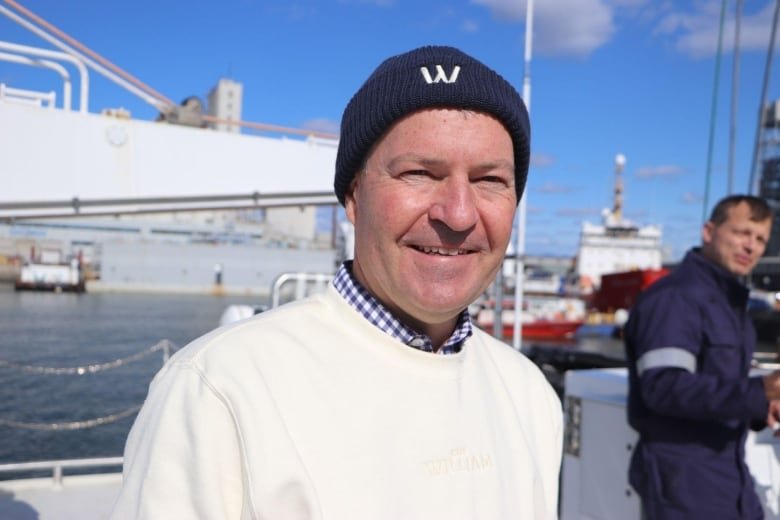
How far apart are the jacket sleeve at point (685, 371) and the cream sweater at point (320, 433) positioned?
1.26m

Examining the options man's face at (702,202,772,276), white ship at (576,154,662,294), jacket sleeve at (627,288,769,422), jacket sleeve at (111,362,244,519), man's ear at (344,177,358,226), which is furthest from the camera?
white ship at (576,154,662,294)

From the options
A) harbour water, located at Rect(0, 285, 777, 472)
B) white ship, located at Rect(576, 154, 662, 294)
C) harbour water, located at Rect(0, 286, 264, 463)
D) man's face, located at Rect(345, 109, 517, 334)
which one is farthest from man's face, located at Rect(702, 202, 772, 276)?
white ship, located at Rect(576, 154, 662, 294)

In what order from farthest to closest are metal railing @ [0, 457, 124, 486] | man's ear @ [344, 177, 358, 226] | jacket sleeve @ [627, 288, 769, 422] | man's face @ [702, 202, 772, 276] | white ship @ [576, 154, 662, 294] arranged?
1. white ship @ [576, 154, 662, 294]
2. metal railing @ [0, 457, 124, 486]
3. man's face @ [702, 202, 772, 276]
4. jacket sleeve @ [627, 288, 769, 422]
5. man's ear @ [344, 177, 358, 226]

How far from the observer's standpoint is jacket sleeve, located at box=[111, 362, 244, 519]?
3.01 feet

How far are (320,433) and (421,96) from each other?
572 millimetres

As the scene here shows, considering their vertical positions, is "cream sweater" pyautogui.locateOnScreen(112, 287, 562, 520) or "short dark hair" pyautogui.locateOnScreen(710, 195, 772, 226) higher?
"short dark hair" pyautogui.locateOnScreen(710, 195, 772, 226)

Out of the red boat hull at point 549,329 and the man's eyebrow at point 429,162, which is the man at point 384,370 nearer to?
the man's eyebrow at point 429,162

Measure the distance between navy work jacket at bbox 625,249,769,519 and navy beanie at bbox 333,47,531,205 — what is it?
1.53 metres

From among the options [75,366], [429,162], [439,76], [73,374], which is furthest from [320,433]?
[75,366]

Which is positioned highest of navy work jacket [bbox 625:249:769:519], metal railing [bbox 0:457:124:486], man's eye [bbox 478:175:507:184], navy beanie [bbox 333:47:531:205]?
navy beanie [bbox 333:47:531:205]

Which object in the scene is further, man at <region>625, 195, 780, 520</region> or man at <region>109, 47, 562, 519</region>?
man at <region>625, 195, 780, 520</region>

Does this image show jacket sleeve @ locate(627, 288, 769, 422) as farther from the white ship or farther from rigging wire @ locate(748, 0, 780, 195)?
the white ship

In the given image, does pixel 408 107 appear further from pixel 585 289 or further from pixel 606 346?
pixel 585 289

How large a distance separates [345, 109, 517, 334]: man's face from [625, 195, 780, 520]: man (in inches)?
59.7
